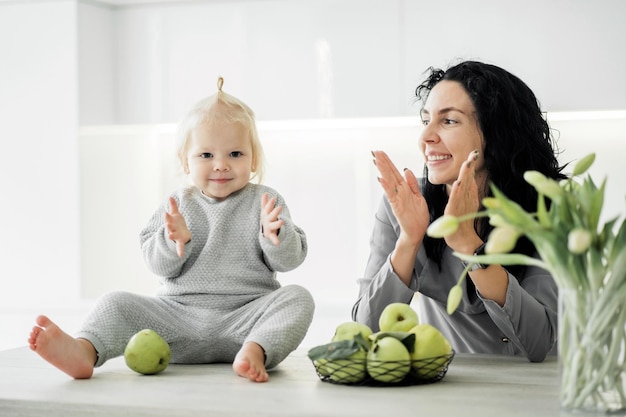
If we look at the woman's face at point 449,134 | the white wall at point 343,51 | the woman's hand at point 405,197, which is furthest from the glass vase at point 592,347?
the white wall at point 343,51

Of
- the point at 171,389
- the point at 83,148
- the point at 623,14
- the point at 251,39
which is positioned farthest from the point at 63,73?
the point at 171,389

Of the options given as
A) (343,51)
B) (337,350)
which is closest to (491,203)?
(337,350)

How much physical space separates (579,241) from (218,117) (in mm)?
865

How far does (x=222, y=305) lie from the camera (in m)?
1.59

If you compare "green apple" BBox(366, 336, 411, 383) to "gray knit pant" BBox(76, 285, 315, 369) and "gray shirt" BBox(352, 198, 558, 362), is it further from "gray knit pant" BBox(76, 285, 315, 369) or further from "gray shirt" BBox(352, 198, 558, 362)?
"gray shirt" BBox(352, 198, 558, 362)

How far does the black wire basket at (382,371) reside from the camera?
1235mm

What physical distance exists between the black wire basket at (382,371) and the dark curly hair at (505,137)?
63 centimetres

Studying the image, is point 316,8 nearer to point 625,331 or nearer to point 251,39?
point 251,39

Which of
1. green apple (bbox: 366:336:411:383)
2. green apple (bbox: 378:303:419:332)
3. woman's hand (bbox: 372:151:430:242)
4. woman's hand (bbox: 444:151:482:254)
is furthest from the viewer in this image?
woman's hand (bbox: 372:151:430:242)

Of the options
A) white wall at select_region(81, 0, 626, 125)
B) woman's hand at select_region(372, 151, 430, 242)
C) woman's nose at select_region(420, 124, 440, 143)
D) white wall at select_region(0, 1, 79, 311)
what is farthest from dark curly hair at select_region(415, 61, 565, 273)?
white wall at select_region(0, 1, 79, 311)

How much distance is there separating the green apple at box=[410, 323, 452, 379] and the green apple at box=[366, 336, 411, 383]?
2 centimetres

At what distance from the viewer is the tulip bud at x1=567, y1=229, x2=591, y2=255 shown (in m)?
0.99

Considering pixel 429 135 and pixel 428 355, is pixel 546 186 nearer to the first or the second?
pixel 428 355

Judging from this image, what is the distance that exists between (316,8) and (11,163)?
128 cm
